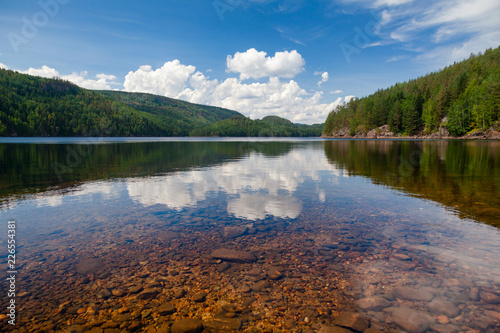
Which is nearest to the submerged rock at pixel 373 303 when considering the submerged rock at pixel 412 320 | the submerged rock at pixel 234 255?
the submerged rock at pixel 412 320

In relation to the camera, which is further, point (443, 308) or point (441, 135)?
point (441, 135)

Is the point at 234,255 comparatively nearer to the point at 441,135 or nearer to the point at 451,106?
the point at 451,106

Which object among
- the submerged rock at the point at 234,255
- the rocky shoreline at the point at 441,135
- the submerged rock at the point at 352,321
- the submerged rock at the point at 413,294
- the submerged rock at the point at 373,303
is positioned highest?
the rocky shoreline at the point at 441,135

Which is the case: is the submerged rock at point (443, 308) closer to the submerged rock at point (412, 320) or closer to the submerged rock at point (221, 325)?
the submerged rock at point (412, 320)

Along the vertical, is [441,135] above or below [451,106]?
below

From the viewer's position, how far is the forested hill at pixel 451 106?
11462 centimetres

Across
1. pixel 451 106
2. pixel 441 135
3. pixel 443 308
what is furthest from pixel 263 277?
pixel 441 135

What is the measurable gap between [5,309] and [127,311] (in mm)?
3146

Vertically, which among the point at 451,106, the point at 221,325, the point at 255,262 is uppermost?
the point at 451,106

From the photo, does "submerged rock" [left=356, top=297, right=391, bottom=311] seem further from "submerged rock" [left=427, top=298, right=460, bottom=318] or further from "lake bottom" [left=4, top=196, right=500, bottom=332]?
"submerged rock" [left=427, top=298, right=460, bottom=318]

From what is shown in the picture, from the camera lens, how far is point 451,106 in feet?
457

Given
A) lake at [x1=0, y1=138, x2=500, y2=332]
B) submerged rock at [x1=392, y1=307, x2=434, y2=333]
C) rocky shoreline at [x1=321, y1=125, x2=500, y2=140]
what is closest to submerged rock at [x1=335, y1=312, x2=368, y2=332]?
lake at [x1=0, y1=138, x2=500, y2=332]

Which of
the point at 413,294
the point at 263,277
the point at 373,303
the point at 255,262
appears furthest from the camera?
the point at 255,262

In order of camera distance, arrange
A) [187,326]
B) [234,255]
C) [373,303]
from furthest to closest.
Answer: [234,255], [373,303], [187,326]
